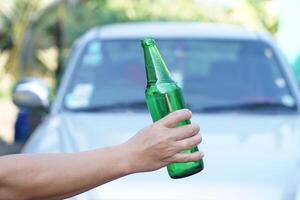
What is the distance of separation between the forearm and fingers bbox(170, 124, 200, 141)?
0.13 metres

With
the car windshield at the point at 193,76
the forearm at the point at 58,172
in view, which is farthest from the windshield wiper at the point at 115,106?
the forearm at the point at 58,172

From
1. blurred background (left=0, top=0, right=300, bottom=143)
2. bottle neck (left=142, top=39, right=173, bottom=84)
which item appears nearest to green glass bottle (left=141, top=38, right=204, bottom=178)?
bottle neck (left=142, top=39, right=173, bottom=84)

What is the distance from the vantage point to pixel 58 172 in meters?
1.82

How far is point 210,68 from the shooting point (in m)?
4.45

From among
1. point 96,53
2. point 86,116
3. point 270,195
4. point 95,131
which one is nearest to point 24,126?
point 96,53

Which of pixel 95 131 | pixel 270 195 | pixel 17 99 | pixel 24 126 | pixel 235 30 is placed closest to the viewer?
pixel 270 195

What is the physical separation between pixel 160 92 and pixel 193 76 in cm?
245

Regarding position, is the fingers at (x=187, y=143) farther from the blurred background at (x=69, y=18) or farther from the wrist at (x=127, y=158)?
the blurred background at (x=69, y=18)

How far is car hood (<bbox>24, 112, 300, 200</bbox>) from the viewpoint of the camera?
2.74m

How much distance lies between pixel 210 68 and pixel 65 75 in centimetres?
79

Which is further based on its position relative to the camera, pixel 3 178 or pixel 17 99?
pixel 17 99

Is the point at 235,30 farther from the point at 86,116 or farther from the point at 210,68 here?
the point at 86,116

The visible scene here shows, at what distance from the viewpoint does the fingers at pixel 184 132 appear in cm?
178

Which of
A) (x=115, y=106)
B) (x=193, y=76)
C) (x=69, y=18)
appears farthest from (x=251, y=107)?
(x=69, y=18)
